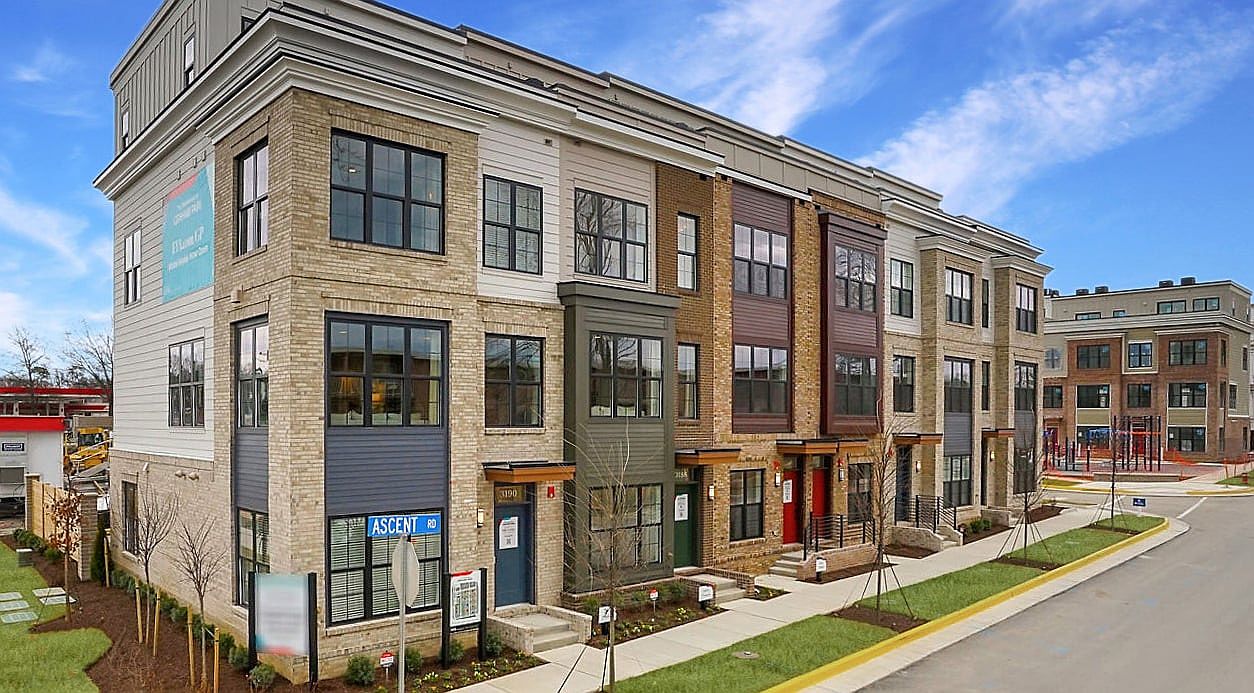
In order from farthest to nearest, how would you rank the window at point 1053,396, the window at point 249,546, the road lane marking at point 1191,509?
1. the window at point 1053,396
2. the road lane marking at point 1191,509
3. the window at point 249,546

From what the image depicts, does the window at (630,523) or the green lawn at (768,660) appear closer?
the green lawn at (768,660)

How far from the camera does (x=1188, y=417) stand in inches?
2746

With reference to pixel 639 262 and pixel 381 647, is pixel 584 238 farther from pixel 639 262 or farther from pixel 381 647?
pixel 381 647

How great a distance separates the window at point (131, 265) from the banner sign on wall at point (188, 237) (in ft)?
8.47

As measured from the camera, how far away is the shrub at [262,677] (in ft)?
44.9

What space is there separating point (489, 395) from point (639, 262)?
515 centimetres

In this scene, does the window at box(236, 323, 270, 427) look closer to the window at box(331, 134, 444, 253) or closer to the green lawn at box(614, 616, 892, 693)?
the window at box(331, 134, 444, 253)

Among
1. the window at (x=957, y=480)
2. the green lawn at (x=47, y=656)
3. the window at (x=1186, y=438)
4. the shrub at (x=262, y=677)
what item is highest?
the window at (x=957, y=480)

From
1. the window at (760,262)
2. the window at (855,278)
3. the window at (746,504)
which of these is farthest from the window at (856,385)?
the window at (746,504)

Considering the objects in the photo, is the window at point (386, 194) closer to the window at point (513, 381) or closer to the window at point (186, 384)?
the window at point (513, 381)

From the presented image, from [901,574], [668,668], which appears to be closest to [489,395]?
[668,668]

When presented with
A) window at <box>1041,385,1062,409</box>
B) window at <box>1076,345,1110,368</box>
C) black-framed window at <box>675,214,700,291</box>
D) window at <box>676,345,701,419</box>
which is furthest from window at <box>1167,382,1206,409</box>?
black-framed window at <box>675,214,700,291</box>

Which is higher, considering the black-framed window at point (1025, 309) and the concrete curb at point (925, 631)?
the black-framed window at point (1025, 309)

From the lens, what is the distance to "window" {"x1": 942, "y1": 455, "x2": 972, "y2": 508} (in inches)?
1222
